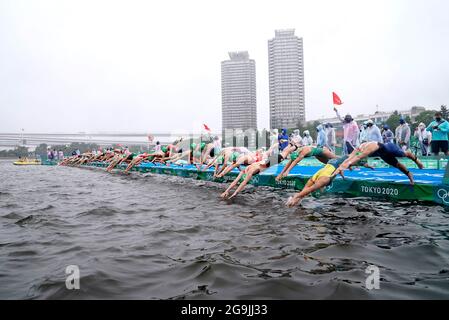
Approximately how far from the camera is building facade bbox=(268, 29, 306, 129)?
55.4 meters

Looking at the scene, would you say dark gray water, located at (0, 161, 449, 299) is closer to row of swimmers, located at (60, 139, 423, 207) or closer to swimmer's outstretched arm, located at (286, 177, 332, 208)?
swimmer's outstretched arm, located at (286, 177, 332, 208)

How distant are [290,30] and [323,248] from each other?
5965 centimetres

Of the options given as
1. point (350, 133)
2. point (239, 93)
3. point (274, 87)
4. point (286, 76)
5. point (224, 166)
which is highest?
point (286, 76)

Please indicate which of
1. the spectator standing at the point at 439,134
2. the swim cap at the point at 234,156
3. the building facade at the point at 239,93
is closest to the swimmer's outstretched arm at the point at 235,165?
the swim cap at the point at 234,156

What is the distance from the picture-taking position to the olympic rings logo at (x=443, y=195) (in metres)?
5.64

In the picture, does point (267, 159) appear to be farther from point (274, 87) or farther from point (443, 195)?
point (274, 87)

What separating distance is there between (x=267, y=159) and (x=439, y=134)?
23.1 feet

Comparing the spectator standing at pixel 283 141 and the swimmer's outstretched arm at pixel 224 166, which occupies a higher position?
the spectator standing at pixel 283 141

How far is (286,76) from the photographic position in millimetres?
56656

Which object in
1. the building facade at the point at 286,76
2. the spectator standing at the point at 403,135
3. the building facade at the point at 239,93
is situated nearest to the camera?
the spectator standing at the point at 403,135

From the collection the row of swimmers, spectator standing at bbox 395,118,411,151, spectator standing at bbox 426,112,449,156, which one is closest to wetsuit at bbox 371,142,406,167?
the row of swimmers

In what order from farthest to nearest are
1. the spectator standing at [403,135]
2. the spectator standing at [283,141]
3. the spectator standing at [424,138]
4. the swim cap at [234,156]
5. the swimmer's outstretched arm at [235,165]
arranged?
the spectator standing at [283,141], the spectator standing at [424,138], the spectator standing at [403,135], the swim cap at [234,156], the swimmer's outstretched arm at [235,165]

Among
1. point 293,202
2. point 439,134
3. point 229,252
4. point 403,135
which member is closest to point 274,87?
point 403,135

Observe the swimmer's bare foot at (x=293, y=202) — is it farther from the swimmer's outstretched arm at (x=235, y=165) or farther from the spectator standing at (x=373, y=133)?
the spectator standing at (x=373, y=133)
